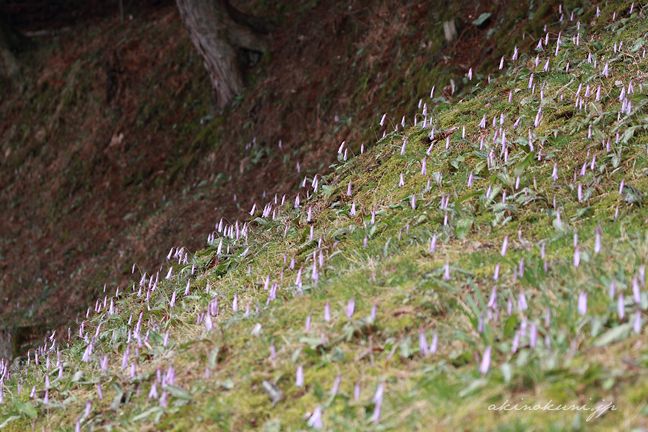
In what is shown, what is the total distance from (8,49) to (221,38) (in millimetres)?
9040

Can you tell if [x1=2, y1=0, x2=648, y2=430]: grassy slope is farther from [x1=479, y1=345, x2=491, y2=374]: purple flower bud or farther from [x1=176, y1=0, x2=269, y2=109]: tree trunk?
[x1=176, y1=0, x2=269, y2=109]: tree trunk

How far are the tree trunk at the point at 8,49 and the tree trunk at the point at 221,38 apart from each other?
27.0 feet

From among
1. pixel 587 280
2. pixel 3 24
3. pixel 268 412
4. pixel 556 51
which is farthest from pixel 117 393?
pixel 3 24

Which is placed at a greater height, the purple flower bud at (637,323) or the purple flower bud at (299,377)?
the purple flower bud at (299,377)

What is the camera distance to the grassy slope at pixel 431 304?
2352 mm

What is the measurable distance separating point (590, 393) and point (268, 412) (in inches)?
57.5

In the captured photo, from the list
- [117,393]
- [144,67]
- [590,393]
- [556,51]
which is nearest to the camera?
[590,393]

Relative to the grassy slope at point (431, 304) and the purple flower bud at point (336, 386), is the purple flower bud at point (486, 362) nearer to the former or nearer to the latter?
the grassy slope at point (431, 304)

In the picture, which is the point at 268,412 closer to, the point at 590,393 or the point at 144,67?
the point at 590,393

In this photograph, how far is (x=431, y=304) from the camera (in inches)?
120

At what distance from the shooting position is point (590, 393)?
2.17 metres

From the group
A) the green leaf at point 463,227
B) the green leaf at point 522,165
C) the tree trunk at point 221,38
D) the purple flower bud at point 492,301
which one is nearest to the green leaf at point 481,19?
the green leaf at point 522,165

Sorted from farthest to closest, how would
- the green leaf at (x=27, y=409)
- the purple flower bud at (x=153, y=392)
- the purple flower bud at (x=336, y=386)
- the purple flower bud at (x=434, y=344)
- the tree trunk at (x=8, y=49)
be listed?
the tree trunk at (x=8, y=49), the green leaf at (x=27, y=409), the purple flower bud at (x=153, y=392), the purple flower bud at (x=434, y=344), the purple flower bud at (x=336, y=386)

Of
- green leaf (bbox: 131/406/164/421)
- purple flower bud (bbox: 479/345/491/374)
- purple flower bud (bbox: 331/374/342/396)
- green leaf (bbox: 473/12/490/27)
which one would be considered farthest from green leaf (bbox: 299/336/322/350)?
green leaf (bbox: 473/12/490/27)
